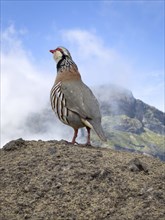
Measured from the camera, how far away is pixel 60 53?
11.6 meters

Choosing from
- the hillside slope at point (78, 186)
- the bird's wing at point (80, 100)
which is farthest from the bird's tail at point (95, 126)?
the hillside slope at point (78, 186)

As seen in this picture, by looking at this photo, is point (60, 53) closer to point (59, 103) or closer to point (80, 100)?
point (59, 103)

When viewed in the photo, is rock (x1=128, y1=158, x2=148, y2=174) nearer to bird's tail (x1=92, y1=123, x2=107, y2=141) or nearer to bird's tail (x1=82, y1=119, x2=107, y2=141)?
bird's tail (x1=92, y1=123, x2=107, y2=141)

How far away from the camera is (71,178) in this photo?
749 centimetres

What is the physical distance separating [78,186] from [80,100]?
3.48 m

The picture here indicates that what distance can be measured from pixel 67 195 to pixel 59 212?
0.48 metres

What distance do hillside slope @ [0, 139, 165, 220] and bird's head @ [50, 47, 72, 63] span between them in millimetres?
3432

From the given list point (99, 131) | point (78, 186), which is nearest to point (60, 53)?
point (99, 131)

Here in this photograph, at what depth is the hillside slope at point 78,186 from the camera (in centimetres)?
661

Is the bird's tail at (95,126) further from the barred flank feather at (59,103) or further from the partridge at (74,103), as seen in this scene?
the barred flank feather at (59,103)

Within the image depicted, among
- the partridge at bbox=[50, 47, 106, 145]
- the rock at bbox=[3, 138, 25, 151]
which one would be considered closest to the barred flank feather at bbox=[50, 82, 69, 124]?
the partridge at bbox=[50, 47, 106, 145]

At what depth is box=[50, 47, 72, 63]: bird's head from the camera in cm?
1157

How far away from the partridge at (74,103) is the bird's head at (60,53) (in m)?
0.64

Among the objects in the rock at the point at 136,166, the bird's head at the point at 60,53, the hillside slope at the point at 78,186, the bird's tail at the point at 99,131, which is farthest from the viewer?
the bird's head at the point at 60,53
